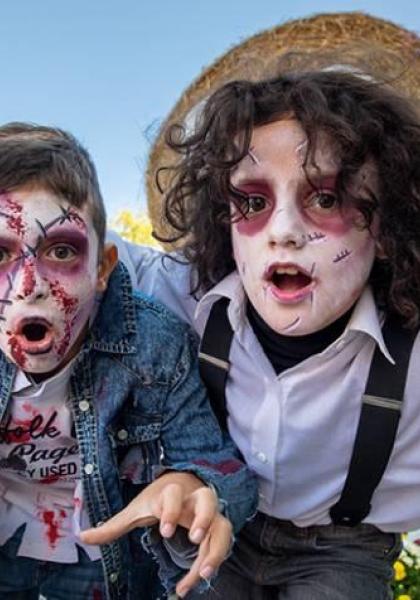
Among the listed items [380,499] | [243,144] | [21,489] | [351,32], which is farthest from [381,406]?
[351,32]

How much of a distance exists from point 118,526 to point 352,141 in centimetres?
71

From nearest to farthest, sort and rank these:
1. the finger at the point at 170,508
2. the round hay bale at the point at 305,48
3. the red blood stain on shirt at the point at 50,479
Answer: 1. the finger at the point at 170,508
2. the red blood stain on shirt at the point at 50,479
3. the round hay bale at the point at 305,48

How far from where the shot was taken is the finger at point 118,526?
1189mm

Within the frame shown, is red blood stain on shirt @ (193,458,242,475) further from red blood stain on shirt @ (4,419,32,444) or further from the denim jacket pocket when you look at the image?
red blood stain on shirt @ (4,419,32,444)

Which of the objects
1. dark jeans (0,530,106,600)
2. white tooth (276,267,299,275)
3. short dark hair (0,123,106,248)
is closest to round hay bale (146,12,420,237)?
short dark hair (0,123,106,248)

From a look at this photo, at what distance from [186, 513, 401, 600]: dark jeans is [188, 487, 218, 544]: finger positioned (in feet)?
1.34

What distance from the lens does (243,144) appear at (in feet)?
4.68

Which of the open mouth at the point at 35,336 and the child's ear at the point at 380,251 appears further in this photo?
the child's ear at the point at 380,251

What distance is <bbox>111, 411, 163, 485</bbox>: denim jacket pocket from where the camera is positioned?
1.49 m

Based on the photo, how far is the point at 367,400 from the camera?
4.64ft

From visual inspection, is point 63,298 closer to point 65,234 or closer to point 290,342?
point 65,234

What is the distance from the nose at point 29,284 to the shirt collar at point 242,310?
350 mm

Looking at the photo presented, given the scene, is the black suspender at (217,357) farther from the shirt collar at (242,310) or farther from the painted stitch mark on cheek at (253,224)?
the painted stitch mark on cheek at (253,224)

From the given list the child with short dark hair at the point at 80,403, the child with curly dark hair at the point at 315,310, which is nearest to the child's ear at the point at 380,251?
the child with curly dark hair at the point at 315,310
